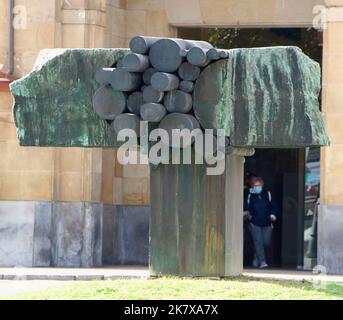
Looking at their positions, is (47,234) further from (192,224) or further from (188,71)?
(188,71)

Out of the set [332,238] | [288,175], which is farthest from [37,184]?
[288,175]

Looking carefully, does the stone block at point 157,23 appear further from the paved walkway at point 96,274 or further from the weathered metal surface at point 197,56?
the weathered metal surface at point 197,56

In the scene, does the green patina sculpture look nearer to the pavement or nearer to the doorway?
the pavement

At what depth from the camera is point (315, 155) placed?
2977 cm

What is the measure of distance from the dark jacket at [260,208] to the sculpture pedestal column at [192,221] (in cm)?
724

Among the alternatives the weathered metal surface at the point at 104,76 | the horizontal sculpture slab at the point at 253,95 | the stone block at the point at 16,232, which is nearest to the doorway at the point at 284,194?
the stone block at the point at 16,232

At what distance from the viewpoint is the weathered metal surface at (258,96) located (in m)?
20.7

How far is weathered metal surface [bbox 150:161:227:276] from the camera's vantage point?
21.0m

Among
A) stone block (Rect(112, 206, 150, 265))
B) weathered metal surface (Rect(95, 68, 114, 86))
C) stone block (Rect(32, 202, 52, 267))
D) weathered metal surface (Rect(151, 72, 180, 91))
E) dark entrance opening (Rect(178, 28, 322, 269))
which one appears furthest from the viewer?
dark entrance opening (Rect(178, 28, 322, 269))

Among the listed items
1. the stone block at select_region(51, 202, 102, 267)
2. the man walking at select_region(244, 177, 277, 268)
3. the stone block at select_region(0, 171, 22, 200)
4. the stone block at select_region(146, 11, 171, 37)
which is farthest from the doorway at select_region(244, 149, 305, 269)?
the stone block at select_region(0, 171, 22, 200)

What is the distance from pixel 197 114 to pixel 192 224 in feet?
4.54

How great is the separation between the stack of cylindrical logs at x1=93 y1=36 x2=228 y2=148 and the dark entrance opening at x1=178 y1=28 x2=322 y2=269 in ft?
28.6

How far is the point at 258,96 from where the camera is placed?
20812 mm

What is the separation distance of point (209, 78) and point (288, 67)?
0.98 meters
